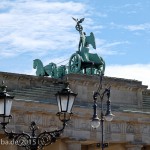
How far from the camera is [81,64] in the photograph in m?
32.8

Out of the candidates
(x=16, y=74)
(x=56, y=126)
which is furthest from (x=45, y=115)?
(x=16, y=74)

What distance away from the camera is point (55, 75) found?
112 feet

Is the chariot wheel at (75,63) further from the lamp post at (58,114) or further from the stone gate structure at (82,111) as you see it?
the lamp post at (58,114)

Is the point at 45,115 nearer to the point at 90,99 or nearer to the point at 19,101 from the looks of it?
the point at 19,101

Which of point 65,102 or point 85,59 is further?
point 85,59

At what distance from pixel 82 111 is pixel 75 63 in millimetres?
3557

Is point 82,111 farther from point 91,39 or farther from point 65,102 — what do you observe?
point 65,102

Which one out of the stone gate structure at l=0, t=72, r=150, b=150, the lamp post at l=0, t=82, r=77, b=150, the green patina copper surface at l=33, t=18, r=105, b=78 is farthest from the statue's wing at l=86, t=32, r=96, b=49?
the lamp post at l=0, t=82, r=77, b=150

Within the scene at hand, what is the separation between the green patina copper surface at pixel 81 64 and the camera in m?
32.9

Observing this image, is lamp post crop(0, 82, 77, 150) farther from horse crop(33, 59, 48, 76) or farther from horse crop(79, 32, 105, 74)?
horse crop(33, 59, 48, 76)

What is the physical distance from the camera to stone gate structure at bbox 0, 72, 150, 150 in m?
29.2

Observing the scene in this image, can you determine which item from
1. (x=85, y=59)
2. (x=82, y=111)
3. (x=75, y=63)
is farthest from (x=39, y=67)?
(x=82, y=111)

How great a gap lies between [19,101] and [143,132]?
31.1 feet

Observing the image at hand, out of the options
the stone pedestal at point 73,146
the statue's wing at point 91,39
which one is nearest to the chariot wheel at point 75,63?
the statue's wing at point 91,39
